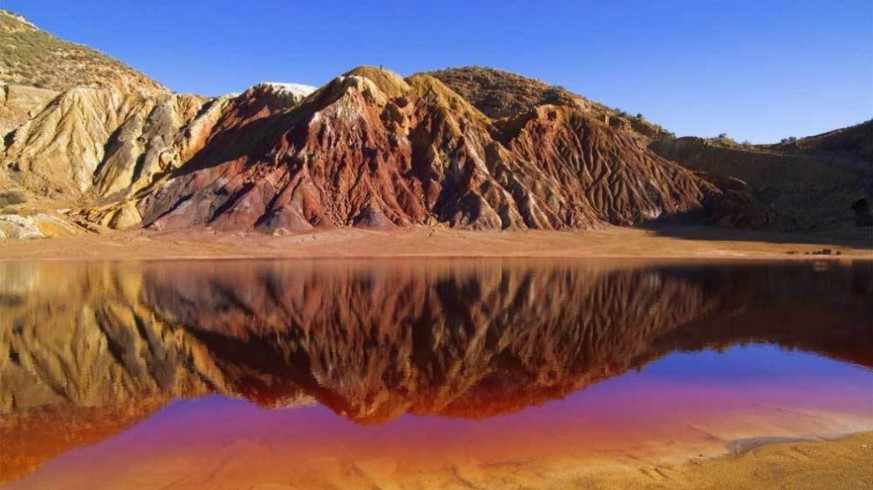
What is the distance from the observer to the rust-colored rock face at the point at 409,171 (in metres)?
62.8

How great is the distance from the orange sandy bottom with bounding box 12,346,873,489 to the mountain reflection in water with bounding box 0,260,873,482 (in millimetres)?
700

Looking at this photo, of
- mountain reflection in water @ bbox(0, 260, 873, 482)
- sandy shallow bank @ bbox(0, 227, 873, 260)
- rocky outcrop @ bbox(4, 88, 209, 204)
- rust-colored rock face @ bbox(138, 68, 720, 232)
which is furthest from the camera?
rocky outcrop @ bbox(4, 88, 209, 204)

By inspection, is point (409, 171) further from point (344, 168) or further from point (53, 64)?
point (53, 64)

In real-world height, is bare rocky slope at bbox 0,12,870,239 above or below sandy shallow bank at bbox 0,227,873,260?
above

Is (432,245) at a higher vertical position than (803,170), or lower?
lower

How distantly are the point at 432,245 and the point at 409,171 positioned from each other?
15260 millimetres

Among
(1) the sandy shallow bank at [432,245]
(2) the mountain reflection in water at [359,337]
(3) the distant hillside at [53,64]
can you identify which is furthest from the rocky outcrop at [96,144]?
(2) the mountain reflection in water at [359,337]

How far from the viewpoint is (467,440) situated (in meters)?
9.90

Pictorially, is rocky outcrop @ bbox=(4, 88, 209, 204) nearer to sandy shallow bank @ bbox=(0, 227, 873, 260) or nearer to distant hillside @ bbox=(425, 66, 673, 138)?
sandy shallow bank @ bbox=(0, 227, 873, 260)

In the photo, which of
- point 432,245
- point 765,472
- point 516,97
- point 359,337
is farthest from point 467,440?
point 516,97

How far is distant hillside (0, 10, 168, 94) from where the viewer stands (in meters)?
84.5

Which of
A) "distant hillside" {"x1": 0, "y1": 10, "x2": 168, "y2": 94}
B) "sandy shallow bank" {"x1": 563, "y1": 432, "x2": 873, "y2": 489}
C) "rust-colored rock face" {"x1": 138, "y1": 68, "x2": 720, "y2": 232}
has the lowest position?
"sandy shallow bank" {"x1": 563, "y1": 432, "x2": 873, "y2": 489}

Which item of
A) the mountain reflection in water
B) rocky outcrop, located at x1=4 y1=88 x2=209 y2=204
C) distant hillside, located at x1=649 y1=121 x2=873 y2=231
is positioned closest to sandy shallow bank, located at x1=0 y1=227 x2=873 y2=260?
distant hillside, located at x1=649 y1=121 x2=873 y2=231

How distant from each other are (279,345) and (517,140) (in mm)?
61140
